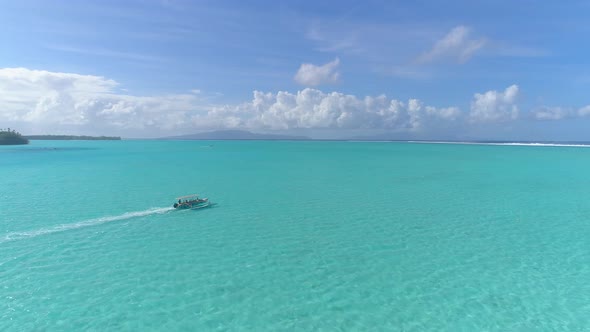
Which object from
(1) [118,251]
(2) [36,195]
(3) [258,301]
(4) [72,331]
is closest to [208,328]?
(3) [258,301]

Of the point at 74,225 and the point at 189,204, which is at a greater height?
the point at 189,204

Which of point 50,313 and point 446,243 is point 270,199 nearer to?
point 446,243

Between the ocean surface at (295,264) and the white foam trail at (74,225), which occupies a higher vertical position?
the white foam trail at (74,225)

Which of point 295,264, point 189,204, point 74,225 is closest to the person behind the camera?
point 295,264

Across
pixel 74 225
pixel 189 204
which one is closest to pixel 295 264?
pixel 189 204

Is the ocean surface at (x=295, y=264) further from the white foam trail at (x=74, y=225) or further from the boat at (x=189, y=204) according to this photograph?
the boat at (x=189, y=204)

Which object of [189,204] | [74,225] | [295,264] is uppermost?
[189,204]

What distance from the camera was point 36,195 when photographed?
1571 inches

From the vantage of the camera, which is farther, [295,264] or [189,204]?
[189,204]

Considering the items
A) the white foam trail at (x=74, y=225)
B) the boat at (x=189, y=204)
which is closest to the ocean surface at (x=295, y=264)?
the white foam trail at (x=74, y=225)

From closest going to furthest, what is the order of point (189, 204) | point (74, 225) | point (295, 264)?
point (295, 264), point (74, 225), point (189, 204)

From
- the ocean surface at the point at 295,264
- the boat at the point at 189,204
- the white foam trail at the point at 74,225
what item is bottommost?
the ocean surface at the point at 295,264

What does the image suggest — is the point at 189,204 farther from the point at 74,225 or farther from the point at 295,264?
the point at 295,264

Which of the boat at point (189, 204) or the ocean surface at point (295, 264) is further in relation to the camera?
the boat at point (189, 204)
